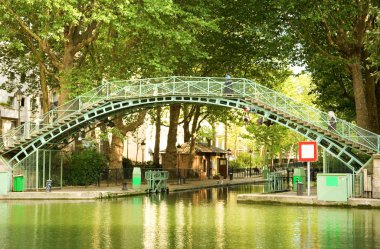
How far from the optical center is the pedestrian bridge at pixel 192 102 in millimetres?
32375

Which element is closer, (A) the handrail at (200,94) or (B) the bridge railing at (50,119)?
(A) the handrail at (200,94)

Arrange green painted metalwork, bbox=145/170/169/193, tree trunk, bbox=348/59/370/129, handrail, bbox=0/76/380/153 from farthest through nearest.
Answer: green painted metalwork, bbox=145/170/169/193
tree trunk, bbox=348/59/370/129
handrail, bbox=0/76/380/153

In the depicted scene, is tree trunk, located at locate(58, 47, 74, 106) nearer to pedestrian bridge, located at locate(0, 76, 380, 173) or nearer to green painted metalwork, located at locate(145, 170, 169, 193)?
pedestrian bridge, located at locate(0, 76, 380, 173)

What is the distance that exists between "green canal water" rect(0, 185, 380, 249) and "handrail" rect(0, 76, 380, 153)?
20.5 ft

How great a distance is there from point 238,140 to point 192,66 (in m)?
50.7

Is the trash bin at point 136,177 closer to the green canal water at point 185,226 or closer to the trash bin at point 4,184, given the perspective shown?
the trash bin at point 4,184

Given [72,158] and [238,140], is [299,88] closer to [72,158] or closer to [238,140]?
[238,140]

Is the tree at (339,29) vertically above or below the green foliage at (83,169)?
above

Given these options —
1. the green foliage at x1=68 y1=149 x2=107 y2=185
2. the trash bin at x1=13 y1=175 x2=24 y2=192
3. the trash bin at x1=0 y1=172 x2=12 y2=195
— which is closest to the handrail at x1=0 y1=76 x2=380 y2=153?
the trash bin at x1=13 y1=175 x2=24 y2=192

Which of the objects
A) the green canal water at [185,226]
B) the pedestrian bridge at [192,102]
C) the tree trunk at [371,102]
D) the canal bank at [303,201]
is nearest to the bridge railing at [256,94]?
the pedestrian bridge at [192,102]

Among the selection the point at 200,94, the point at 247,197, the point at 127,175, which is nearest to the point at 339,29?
the point at 200,94

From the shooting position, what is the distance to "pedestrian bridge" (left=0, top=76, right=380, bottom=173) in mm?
32375

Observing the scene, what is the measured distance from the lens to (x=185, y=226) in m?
19.2

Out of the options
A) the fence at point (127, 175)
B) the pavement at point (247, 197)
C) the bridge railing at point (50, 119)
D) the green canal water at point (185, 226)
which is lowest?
the green canal water at point (185, 226)
